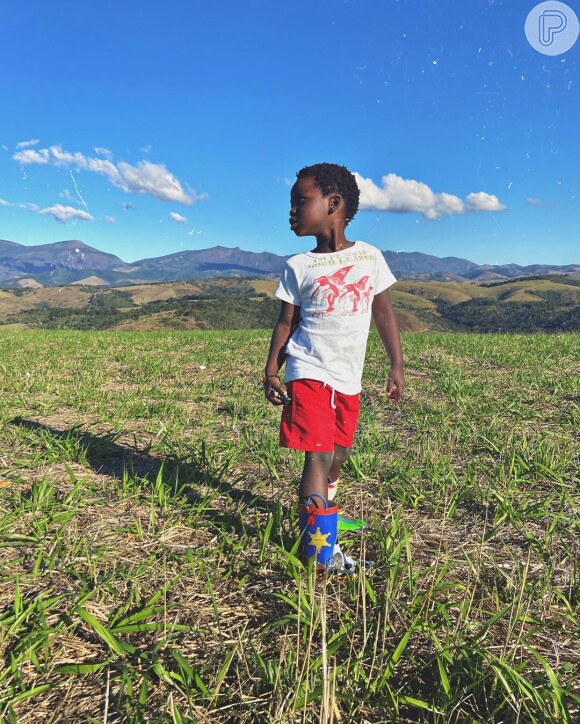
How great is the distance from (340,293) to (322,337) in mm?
283

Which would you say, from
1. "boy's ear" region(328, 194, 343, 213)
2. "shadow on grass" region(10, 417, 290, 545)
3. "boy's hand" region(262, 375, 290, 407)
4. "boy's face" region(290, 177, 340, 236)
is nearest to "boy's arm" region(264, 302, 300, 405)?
"boy's hand" region(262, 375, 290, 407)

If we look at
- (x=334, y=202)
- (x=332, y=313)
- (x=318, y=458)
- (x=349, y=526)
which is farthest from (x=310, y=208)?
(x=349, y=526)

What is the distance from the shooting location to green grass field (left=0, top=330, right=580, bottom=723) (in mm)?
1609

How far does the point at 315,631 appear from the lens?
1.97 m

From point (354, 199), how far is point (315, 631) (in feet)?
8.17

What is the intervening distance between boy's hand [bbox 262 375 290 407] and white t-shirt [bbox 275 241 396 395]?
78 millimetres

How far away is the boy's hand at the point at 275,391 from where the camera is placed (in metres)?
2.65

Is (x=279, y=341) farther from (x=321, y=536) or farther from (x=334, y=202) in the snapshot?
(x=321, y=536)

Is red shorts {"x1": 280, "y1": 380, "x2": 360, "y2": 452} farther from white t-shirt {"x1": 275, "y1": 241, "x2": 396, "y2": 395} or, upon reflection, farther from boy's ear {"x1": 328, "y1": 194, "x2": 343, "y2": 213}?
boy's ear {"x1": 328, "y1": 194, "x2": 343, "y2": 213}

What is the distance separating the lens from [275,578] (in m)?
2.39

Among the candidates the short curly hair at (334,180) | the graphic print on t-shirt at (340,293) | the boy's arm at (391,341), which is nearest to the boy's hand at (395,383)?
the boy's arm at (391,341)

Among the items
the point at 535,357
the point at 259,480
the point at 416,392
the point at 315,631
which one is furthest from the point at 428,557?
the point at 535,357

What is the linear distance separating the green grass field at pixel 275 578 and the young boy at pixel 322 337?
A: 337mm

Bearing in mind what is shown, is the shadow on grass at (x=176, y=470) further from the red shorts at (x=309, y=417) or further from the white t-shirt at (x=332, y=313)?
the white t-shirt at (x=332, y=313)
